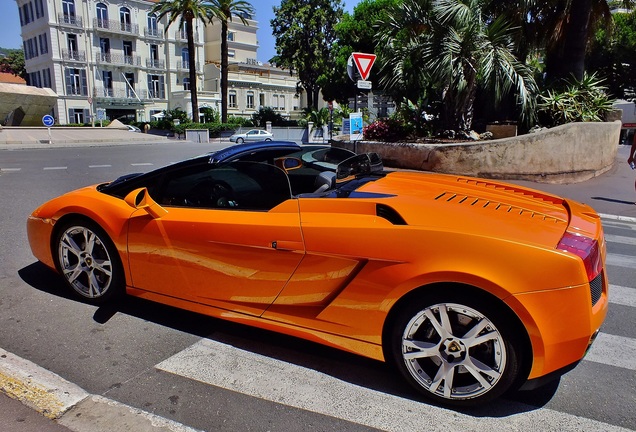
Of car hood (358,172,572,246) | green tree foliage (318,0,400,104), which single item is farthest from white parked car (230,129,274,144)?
car hood (358,172,572,246)

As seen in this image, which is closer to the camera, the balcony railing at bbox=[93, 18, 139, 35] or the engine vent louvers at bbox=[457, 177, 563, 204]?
the engine vent louvers at bbox=[457, 177, 563, 204]

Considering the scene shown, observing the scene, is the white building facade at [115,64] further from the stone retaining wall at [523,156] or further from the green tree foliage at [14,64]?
the stone retaining wall at [523,156]

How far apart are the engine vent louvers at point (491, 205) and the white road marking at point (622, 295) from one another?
6.61 ft

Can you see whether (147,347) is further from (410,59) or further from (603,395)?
(410,59)

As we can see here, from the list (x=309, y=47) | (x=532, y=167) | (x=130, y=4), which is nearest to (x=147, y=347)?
(x=532, y=167)

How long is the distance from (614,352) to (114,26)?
5924 centimetres

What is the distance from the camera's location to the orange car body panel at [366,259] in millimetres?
2352

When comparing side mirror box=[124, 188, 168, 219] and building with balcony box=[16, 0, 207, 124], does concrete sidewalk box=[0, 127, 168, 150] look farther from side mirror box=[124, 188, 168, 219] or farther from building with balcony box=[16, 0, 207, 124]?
side mirror box=[124, 188, 168, 219]

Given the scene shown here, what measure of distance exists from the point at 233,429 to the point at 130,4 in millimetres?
60699

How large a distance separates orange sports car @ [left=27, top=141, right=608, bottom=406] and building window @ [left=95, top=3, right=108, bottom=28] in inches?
2215

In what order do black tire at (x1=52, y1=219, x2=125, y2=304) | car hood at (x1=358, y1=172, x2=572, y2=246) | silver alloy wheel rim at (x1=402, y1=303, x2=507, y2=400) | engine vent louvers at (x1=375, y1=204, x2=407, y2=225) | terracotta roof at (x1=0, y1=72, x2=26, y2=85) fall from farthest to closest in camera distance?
terracotta roof at (x1=0, y1=72, x2=26, y2=85) < black tire at (x1=52, y1=219, x2=125, y2=304) < engine vent louvers at (x1=375, y1=204, x2=407, y2=225) < car hood at (x1=358, y1=172, x2=572, y2=246) < silver alloy wheel rim at (x1=402, y1=303, x2=507, y2=400)

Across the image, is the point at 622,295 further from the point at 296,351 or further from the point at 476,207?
the point at 296,351

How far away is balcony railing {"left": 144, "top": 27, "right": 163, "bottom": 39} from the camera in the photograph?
182ft

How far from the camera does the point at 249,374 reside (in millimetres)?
2949
